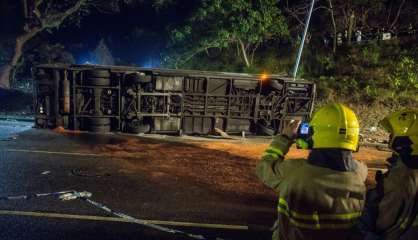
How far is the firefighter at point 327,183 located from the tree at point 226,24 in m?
16.4

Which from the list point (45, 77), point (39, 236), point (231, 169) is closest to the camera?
point (39, 236)

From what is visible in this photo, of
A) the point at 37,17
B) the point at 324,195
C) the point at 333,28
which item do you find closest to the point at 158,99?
the point at 324,195

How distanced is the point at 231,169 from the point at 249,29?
37.1 ft

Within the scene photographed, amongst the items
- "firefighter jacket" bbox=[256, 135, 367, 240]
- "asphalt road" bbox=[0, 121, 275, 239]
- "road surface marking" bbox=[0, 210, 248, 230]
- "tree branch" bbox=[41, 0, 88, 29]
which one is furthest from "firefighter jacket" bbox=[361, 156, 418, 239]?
"tree branch" bbox=[41, 0, 88, 29]

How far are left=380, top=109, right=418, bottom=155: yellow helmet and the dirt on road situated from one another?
15.6 feet

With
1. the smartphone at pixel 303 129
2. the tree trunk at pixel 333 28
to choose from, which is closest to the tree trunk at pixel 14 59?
the tree trunk at pixel 333 28

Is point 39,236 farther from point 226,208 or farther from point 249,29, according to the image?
point 249,29

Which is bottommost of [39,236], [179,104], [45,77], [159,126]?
[39,236]

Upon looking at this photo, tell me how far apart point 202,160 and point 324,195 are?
25.1 ft

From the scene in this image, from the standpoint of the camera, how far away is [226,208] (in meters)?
6.29

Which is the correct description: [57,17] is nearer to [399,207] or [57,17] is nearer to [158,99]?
[158,99]

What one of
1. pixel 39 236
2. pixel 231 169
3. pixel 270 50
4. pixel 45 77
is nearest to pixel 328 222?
pixel 39 236

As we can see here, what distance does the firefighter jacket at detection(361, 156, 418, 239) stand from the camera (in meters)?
2.40

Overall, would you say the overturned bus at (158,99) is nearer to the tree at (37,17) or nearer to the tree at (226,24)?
the tree at (226,24)
